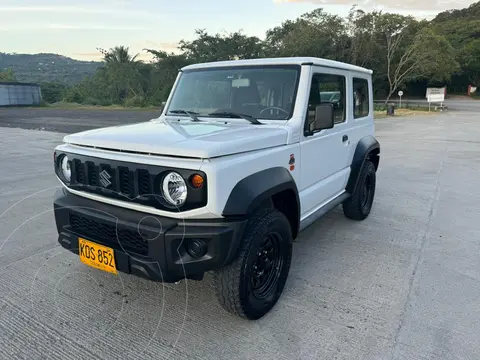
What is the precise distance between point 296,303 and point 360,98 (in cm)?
265

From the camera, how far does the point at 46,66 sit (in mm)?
75938

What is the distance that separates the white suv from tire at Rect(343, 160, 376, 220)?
845 millimetres

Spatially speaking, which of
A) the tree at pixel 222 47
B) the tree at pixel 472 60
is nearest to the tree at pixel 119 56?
the tree at pixel 222 47

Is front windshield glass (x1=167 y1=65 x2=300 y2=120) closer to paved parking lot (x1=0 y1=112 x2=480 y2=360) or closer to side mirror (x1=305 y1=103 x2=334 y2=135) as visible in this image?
side mirror (x1=305 y1=103 x2=334 y2=135)

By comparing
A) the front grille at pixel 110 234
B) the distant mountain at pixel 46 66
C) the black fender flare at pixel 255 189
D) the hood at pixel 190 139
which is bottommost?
the front grille at pixel 110 234

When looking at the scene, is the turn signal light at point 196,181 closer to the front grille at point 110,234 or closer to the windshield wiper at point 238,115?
the front grille at point 110,234

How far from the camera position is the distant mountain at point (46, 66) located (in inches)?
2640

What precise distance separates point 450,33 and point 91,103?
51408 millimetres

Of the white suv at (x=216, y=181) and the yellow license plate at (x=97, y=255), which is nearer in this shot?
the white suv at (x=216, y=181)

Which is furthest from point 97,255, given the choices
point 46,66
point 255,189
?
point 46,66

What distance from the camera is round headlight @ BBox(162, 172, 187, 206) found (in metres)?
2.24

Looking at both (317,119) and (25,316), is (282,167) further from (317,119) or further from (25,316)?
(25,316)

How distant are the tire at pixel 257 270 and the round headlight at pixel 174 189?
1.56ft

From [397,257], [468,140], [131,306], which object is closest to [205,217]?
Answer: [131,306]
